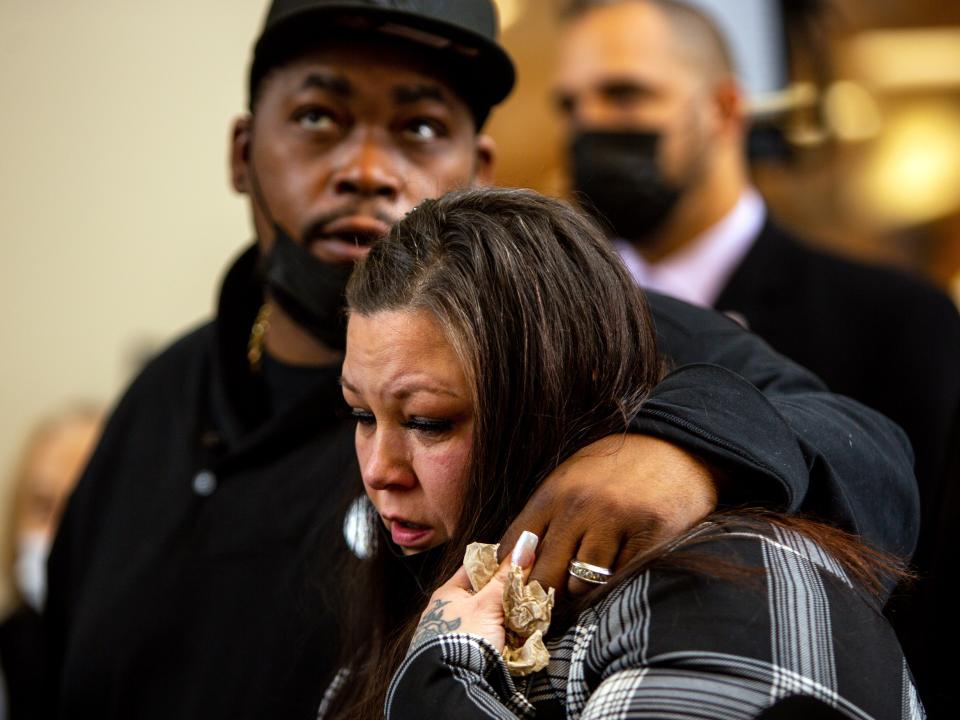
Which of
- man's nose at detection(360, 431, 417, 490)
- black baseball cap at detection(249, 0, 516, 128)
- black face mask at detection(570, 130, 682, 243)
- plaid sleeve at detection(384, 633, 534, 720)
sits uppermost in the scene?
black baseball cap at detection(249, 0, 516, 128)

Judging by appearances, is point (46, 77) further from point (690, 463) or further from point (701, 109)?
point (690, 463)

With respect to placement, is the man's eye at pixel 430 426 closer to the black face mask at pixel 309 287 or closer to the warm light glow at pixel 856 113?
the black face mask at pixel 309 287

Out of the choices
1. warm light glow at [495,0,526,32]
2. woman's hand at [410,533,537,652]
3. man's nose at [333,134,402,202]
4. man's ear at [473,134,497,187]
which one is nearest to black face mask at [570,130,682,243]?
man's ear at [473,134,497,187]

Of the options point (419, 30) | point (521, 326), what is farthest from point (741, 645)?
point (419, 30)

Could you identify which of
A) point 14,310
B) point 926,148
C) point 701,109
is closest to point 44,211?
point 14,310

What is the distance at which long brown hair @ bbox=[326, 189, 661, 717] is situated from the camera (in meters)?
1.44

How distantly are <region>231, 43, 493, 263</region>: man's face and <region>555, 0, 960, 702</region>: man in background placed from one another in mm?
491

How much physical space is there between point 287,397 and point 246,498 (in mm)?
213

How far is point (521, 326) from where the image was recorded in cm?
145

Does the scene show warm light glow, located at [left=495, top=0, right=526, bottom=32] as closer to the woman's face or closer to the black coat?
the black coat

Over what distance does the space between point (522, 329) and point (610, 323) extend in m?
0.10

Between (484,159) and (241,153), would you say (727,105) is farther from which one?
(241,153)

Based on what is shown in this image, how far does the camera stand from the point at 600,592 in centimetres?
136

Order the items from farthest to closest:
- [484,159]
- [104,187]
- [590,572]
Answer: [104,187]
[484,159]
[590,572]
